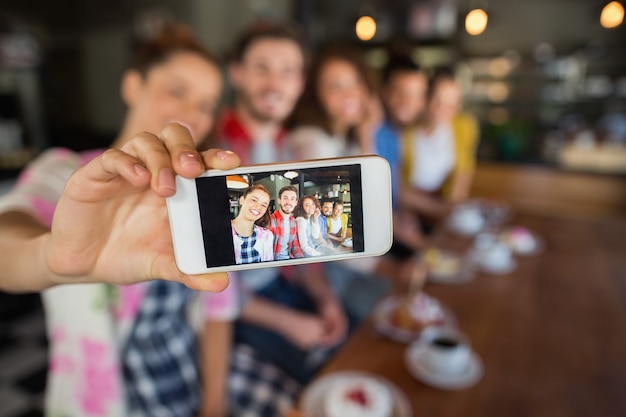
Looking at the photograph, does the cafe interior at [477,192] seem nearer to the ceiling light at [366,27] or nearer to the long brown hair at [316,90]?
the ceiling light at [366,27]

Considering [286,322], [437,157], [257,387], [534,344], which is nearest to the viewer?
[534,344]

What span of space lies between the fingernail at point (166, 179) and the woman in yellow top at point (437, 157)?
242cm

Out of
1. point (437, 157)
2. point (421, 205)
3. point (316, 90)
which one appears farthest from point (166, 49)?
point (437, 157)

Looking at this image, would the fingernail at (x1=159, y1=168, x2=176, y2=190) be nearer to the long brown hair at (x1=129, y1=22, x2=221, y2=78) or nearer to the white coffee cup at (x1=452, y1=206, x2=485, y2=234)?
the long brown hair at (x1=129, y1=22, x2=221, y2=78)

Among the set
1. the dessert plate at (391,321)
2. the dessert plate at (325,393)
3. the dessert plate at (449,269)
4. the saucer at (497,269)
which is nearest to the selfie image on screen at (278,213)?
the dessert plate at (325,393)

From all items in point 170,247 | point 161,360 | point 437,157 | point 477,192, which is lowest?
point 477,192

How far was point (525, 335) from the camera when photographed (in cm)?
122

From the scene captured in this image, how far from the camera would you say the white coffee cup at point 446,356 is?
101cm

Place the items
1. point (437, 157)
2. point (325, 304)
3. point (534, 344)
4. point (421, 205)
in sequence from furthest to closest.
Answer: point (437, 157) → point (421, 205) → point (325, 304) → point (534, 344)

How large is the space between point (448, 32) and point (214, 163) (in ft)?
18.7

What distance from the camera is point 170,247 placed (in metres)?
0.57

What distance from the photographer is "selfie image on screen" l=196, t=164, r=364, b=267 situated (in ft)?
1.57

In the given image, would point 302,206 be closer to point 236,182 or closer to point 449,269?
point 236,182

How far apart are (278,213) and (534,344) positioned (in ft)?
3.51
